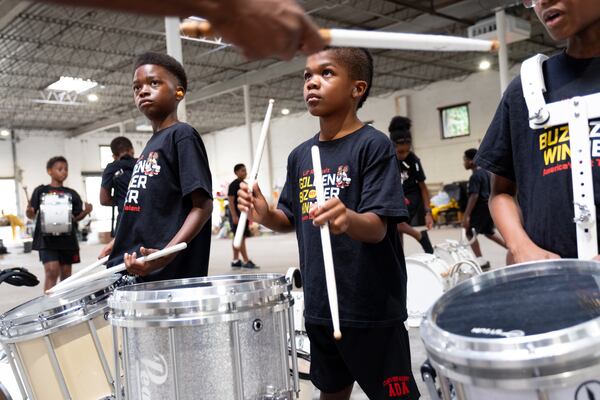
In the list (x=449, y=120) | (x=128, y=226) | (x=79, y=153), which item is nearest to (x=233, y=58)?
(x=449, y=120)

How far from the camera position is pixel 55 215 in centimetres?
564

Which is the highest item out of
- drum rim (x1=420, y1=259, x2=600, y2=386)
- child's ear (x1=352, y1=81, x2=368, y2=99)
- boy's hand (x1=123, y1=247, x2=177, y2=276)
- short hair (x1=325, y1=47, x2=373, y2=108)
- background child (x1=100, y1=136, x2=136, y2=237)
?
short hair (x1=325, y1=47, x2=373, y2=108)

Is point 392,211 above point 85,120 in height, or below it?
below

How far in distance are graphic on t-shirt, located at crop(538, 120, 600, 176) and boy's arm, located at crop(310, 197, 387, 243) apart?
1.66 feet

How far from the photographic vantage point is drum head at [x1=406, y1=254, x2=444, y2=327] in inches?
176

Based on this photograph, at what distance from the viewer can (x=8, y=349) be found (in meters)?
2.03

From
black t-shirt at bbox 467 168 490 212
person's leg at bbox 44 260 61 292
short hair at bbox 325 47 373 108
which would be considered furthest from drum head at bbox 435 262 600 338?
black t-shirt at bbox 467 168 490 212

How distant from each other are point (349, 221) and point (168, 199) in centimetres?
102

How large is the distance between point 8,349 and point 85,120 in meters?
24.3

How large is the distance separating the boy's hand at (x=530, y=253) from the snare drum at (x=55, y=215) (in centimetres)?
511

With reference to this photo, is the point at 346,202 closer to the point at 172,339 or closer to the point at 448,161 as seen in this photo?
the point at 172,339

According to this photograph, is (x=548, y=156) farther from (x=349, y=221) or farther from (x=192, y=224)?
(x=192, y=224)

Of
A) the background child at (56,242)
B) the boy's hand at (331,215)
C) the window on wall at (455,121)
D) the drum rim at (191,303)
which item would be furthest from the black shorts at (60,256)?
the window on wall at (455,121)

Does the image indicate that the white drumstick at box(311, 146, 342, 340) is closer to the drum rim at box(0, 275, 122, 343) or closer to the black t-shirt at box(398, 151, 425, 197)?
the drum rim at box(0, 275, 122, 343)
